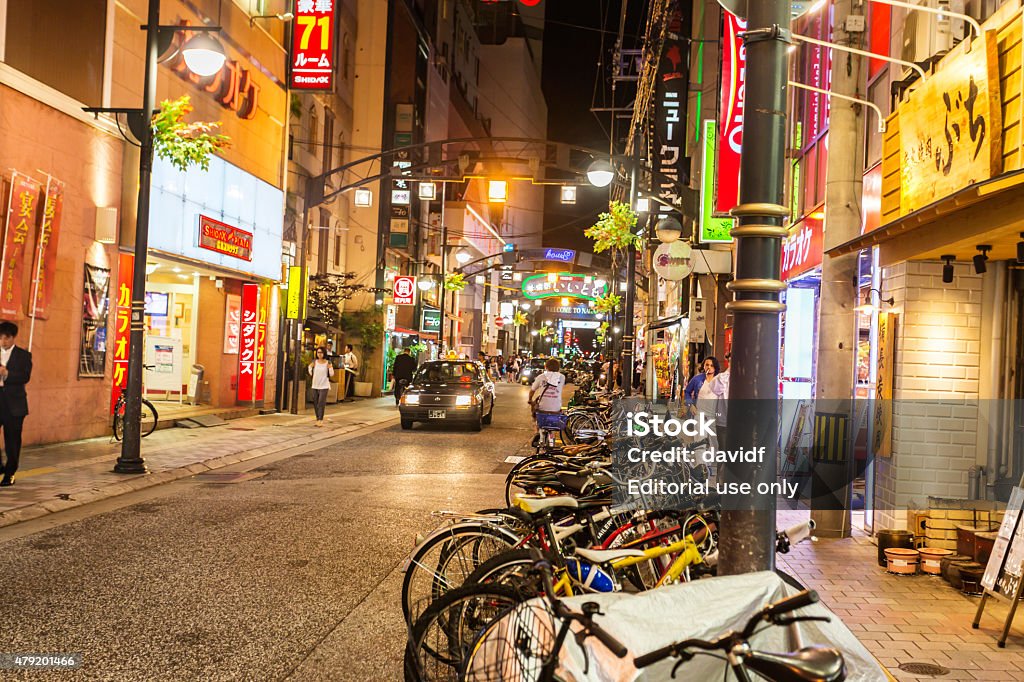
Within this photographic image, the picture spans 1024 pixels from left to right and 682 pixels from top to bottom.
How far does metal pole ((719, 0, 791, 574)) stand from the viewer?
4.11 meters

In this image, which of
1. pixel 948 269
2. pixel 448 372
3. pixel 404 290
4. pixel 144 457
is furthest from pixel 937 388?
pixel 404 290

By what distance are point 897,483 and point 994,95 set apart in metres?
4.22

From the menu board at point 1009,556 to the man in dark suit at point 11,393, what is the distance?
10.8 m

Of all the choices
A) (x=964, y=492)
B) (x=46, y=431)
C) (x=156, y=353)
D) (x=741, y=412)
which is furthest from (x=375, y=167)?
(x=741, y=412)

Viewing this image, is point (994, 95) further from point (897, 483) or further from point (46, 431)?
point (46, 431)

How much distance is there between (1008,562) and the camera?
632 cm

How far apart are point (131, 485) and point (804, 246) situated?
1066cm

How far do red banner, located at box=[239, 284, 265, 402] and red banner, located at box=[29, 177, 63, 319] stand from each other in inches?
366

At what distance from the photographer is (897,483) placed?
9211 millimetres

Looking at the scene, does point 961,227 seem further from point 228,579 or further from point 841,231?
point 228,579

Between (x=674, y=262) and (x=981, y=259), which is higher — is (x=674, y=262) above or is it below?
above

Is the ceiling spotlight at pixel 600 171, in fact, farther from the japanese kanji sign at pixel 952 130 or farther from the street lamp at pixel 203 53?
the japanese kanji sign at pixel 952 130

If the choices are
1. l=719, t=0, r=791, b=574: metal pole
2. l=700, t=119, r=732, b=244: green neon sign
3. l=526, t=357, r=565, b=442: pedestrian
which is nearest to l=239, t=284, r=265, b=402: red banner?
l=526, t=357, r=565, b=442: pedestrian

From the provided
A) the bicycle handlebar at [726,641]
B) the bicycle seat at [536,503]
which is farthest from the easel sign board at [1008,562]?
the bicycle handlebar at [726,641]
